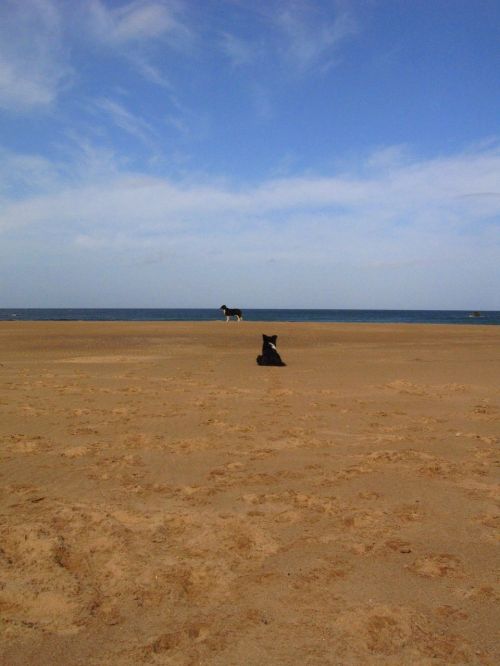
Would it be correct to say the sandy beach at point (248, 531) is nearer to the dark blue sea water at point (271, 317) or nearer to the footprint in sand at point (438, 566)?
the footprint in sand at point (438, 566)

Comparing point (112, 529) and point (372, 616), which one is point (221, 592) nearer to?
point (372, 616)

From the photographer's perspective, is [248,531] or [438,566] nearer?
[438,566]

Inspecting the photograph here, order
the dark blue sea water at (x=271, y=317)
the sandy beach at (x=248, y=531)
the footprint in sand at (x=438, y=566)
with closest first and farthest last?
1. the sandy beach at (x=248, y=531)
2. the footprint in sand at (x=438, y=566)
3. the dark blue sea water at (x=271, y=317)

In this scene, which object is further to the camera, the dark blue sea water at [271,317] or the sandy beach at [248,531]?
the dark blue sea water at [271,317]

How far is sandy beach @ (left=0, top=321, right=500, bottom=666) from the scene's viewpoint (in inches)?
100

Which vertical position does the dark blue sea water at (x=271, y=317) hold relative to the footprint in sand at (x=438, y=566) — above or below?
above

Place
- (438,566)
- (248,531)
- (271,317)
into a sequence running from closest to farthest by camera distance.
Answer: (438,566)
(248,531)
(271,317)

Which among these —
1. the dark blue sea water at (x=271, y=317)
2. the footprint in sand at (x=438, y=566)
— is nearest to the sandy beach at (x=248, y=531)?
the footprint in sand at (x=438, y=566)

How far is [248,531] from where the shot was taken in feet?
12.2

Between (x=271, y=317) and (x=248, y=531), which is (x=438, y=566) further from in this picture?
(x=271, y=317)

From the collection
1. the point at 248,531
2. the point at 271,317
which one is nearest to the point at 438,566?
the point at 248,531

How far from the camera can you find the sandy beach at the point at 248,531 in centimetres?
255

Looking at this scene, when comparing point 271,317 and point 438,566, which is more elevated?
point 271,317

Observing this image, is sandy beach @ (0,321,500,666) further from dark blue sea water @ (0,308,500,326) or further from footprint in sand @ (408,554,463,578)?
dark blue sea water @ (0,308,500,326)
